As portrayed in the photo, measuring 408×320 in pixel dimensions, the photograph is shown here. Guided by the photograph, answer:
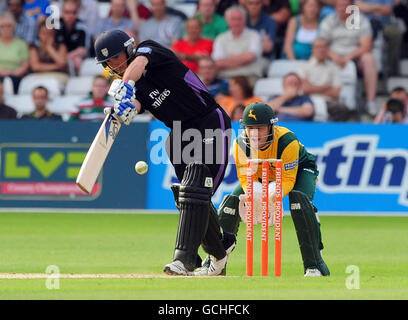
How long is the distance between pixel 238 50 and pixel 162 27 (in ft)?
5.11

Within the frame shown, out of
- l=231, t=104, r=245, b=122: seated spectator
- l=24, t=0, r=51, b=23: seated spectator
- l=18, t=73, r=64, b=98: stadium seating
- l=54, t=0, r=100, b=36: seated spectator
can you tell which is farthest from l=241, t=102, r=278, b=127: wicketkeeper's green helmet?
l=24, t=0, r=51, b=23: seated spectator

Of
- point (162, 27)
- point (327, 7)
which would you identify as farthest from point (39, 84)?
point (327, 7)

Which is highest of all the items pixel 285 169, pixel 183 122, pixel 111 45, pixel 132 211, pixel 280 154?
pixel 111 45

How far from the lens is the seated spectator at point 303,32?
18.5 m

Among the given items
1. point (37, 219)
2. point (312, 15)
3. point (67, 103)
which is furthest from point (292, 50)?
point (37, 219)

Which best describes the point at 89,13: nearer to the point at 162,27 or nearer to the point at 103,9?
the point at 103,9

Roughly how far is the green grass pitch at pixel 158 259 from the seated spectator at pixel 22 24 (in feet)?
16.1

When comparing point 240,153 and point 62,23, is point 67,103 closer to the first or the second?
point 62,23

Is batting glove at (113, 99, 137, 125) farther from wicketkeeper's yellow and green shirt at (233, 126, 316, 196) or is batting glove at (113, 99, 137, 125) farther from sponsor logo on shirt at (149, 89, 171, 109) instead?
wicketkeeper's yellow and green shirt at (233, 126, 316, 196)

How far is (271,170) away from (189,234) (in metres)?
1.13

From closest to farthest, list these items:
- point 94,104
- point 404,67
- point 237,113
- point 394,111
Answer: point 237,113 → point 394,111 → point 94,104 → point 404,67

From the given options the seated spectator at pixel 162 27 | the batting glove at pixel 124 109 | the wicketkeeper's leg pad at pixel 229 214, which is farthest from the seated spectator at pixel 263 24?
the batting glove at pixel 124 109

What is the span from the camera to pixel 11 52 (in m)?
19.4

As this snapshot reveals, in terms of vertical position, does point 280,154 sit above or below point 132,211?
above
